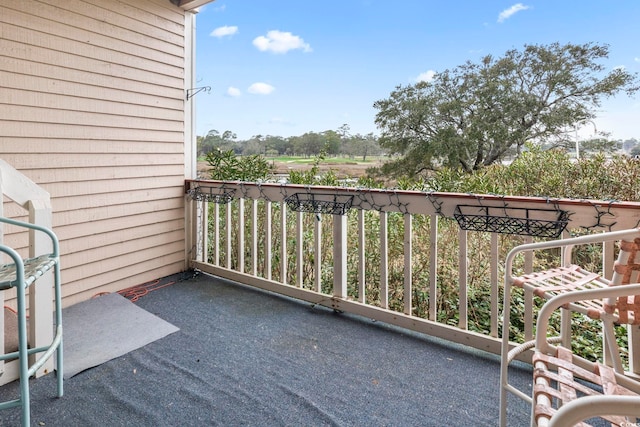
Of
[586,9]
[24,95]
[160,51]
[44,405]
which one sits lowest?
[44,405]

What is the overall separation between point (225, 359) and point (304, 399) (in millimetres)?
570

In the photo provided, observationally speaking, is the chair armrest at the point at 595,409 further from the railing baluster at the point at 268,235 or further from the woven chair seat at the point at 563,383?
the railing baluster at the point at 268,235

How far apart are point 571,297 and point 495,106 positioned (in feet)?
11.3

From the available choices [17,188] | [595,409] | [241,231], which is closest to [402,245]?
[241,231]

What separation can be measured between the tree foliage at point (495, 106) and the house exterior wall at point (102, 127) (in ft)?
7.28

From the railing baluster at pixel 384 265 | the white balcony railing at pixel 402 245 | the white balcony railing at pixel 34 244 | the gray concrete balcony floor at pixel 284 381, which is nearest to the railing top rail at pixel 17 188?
the white balcony railing at pixel 34 244

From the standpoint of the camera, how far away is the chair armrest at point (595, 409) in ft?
1.92

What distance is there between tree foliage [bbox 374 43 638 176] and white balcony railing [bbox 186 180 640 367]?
44.1 inches

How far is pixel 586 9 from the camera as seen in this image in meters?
3.34

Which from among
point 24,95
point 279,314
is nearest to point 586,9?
point 279,314

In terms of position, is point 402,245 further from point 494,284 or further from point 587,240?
point 587,240

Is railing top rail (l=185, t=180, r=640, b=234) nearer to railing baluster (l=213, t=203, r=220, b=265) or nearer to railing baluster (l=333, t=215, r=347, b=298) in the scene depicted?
railing baluster (l=333, t=215, r=347, b=298)

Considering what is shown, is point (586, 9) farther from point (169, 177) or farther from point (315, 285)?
point (169, 177)

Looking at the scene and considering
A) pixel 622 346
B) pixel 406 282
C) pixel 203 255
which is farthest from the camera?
pixel 203 255
